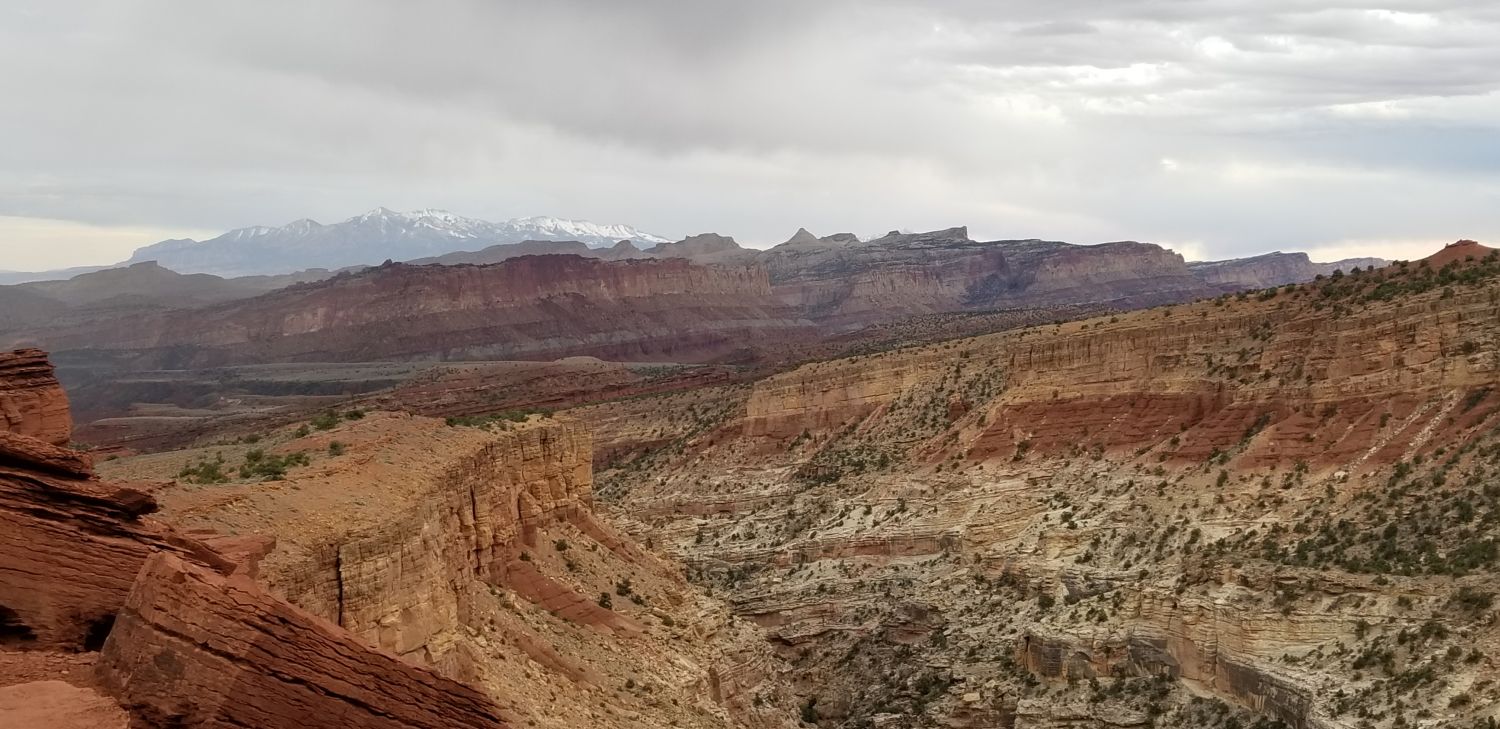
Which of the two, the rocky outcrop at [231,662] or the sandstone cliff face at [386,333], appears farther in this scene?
the sandstone cliff face at [386,333]

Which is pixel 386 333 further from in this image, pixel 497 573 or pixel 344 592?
pixel 344 592

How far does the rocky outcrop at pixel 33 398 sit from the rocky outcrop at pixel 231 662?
5.74 m

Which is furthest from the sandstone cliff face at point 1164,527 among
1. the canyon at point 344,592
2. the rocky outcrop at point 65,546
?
the rocky outcrop at point 65,546

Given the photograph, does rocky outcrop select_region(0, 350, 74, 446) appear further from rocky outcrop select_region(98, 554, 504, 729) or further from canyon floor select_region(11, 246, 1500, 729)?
rocky outcrop select_region(98, 554, 504, 729)

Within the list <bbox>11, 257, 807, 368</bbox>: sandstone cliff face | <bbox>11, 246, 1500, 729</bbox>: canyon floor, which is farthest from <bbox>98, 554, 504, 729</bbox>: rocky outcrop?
<bbox>11, 257, 807, 368</bbox>: sandstone cliff face

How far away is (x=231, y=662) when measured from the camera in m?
13.3

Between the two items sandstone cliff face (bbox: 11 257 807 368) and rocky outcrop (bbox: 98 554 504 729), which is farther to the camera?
sandstone cliff face (bbox: 11 257 807 368)

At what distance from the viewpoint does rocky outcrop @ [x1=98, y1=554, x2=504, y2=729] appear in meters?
13.0

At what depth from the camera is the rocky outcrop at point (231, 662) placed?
13.0m

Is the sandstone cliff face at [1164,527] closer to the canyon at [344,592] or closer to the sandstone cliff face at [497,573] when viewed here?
the sandstone cliff face at [497,573]

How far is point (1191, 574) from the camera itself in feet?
116

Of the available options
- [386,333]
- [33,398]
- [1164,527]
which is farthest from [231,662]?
[386,333]

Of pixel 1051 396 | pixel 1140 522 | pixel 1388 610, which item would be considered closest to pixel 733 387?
pixel 1051 396

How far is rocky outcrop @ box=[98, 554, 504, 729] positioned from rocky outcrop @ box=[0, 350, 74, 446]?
5.74 meters
